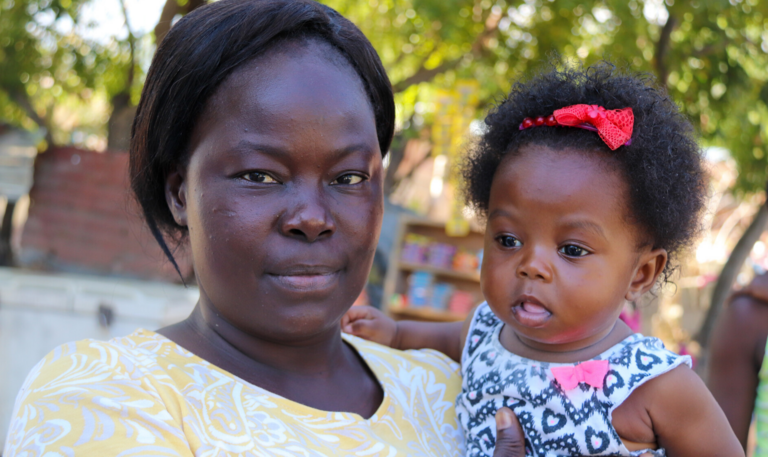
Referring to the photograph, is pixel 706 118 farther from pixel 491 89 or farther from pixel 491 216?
pixel 491 216

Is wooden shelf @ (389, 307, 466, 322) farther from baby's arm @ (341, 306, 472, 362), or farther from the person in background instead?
baby's arm @ (341, 306, 472, 362)

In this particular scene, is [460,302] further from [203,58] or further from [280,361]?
[203,58]

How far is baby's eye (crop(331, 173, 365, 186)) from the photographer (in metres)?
1.57

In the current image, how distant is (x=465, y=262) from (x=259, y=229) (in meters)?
6.42

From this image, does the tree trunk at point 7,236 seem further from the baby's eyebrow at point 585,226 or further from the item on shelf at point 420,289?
the baby's eyebrow at point 585,226

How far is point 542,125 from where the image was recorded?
1.89 meters

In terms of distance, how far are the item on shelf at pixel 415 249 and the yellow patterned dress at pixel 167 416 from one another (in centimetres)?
621

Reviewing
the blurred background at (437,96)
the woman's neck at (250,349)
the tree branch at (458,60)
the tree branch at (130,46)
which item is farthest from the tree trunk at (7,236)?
the woman's neck at (250,349)

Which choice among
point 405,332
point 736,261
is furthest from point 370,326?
point 736,261

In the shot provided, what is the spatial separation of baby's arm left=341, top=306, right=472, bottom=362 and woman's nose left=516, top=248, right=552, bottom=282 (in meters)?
0.52

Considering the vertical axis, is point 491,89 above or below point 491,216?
below

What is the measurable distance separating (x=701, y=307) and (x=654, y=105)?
1006 cm

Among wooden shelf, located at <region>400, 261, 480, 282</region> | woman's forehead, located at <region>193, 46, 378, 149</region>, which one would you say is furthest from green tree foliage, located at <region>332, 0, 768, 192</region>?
woman's forehead, located at <region>193, 46, 378, 149</region>

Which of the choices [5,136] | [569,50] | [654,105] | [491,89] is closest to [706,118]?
[569,50]
